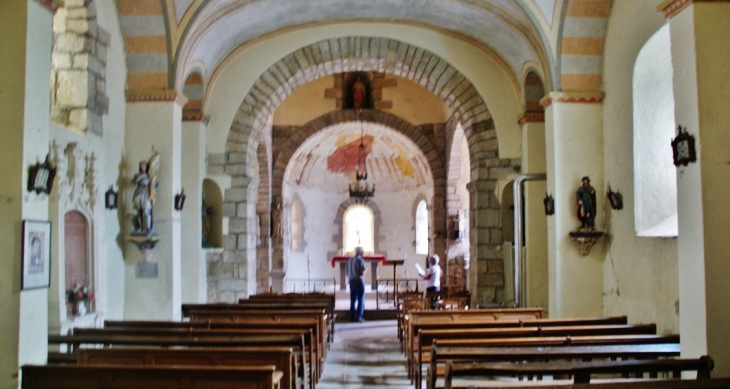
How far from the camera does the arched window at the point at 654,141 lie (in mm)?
6918

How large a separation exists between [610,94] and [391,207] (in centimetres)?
1429

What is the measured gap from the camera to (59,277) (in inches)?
261

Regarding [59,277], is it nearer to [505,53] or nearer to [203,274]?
[203,274]

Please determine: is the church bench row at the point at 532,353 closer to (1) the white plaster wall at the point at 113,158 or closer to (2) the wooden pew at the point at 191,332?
(2) the wooden pew at the point at 191,332

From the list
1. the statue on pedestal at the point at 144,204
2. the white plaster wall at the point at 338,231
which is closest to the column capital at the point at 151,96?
the statue on pedestal at the point at 144,204

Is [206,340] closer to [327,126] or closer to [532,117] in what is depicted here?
[532,117]

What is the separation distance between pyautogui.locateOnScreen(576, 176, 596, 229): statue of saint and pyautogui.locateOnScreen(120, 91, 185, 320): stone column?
5.31 m

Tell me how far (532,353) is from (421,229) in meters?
16.6

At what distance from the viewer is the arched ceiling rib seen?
907 centimetres

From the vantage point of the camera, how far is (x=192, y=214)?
33.1ft

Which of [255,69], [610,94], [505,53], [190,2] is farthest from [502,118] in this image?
[190,2]

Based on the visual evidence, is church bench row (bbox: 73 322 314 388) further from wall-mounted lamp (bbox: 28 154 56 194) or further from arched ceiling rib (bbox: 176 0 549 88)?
arched ceiling rib (bbox: 176 0 549 88)

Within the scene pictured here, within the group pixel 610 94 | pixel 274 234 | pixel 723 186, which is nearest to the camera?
pixel 723 186

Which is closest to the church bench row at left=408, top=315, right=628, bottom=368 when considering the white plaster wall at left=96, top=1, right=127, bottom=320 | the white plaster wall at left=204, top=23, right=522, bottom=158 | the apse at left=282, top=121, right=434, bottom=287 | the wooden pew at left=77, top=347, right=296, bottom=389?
the wooden pew at left=77, top=347, right=296, bottom=389
